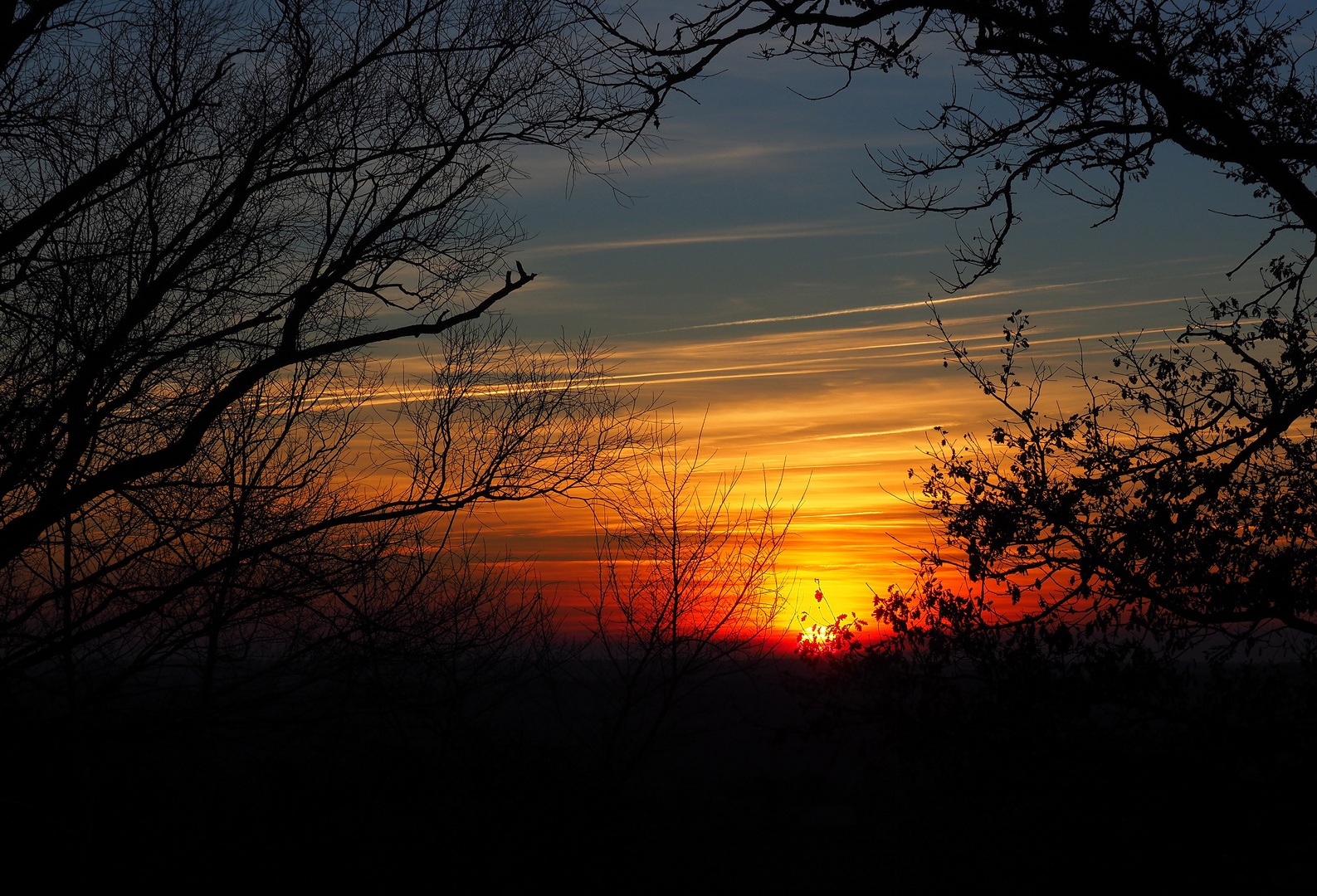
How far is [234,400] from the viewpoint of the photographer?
292 inches

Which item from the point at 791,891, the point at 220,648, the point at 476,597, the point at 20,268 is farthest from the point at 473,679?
the point at 791,891

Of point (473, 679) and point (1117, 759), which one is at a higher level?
point (473, 679)

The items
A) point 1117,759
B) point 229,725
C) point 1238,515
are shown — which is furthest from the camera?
point 1117,759

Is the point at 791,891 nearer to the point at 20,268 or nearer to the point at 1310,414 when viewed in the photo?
the point at 1310,414

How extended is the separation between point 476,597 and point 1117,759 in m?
7.07

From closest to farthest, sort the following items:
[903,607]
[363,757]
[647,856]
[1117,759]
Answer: [1117,759]
[903,607]
[363,757]
[647,856]

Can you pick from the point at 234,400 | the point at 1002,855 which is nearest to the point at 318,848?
the point at 234,400

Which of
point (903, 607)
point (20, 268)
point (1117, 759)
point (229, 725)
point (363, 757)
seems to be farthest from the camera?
point (363, 757)

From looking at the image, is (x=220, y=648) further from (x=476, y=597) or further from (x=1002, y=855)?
(x=1002, y=855)

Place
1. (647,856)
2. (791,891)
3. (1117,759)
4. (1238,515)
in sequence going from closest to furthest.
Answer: (1238,515) < (1117,759) < (647,856) < (791,891)

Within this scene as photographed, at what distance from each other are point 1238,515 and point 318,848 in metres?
10.4

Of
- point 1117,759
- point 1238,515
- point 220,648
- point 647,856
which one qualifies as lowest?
point 647,856

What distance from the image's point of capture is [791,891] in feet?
142

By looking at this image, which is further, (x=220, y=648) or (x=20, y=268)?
(x=220, y=648)
